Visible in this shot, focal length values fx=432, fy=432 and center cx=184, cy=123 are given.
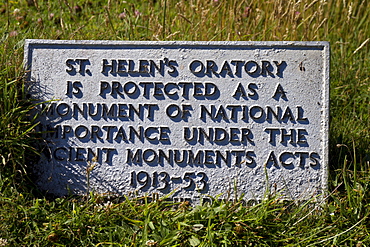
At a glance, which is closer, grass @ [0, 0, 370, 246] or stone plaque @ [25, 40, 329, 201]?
grass @ [0, 0, 370, 246]

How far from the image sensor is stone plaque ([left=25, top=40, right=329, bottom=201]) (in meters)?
2.78

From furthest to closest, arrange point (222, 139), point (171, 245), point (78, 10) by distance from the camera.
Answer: point (78, 10) → point (222, 139) → point (171, 245)

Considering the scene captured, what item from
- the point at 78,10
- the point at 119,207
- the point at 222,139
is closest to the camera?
the point at 119,207

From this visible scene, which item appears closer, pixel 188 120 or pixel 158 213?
pixel 158 213

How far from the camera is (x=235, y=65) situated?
113 inches

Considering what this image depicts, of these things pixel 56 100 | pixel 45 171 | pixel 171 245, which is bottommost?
pixel 171 245

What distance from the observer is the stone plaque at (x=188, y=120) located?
9.13 feet

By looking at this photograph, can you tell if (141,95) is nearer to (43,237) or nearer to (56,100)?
(56,100)

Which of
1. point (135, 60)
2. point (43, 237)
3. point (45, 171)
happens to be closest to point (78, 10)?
point (135, 60)

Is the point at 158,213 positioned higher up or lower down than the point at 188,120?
lower down

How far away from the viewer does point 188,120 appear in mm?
2848

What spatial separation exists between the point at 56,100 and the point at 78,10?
2.03 meters

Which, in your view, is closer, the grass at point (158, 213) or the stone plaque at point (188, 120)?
the grass at point (158, 213)

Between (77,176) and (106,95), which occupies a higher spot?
(106,95)
